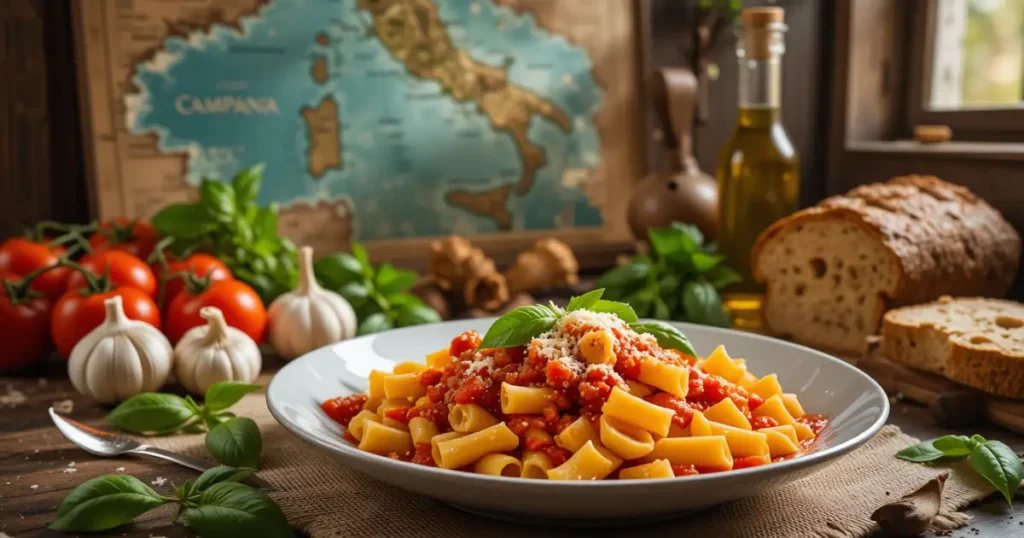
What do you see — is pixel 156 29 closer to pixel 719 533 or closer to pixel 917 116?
pixel 719 533

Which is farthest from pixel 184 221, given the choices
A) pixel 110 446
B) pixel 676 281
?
pixel 676 281

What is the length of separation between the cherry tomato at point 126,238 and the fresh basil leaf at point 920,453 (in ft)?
5.92

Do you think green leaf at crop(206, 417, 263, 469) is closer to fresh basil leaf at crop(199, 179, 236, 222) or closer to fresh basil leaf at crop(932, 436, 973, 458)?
fresh basil leaf at crop(199, 179, 236, 222)

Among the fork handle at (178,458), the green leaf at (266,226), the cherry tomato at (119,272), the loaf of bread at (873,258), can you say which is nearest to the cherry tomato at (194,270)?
the cherry tomato at (119,272)

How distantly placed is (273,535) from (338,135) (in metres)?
1.84

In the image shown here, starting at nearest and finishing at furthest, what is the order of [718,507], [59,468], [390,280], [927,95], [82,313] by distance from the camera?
[718,507], [59,468], [82,313], [390,280], [927,95]

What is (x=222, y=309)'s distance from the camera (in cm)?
193

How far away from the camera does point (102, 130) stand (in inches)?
96.0

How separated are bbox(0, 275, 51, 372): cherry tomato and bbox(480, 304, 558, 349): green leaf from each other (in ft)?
4.19

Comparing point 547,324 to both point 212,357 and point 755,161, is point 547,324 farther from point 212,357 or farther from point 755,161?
point 755,161

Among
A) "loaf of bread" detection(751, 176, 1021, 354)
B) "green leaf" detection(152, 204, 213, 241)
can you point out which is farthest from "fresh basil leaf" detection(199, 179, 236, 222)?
"loaf of bread" detection(751, 176, 1021, 354)

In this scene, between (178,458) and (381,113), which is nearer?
(178,458)

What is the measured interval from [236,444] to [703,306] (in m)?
1.18

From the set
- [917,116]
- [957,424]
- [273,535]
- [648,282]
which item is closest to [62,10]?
[648,282]
